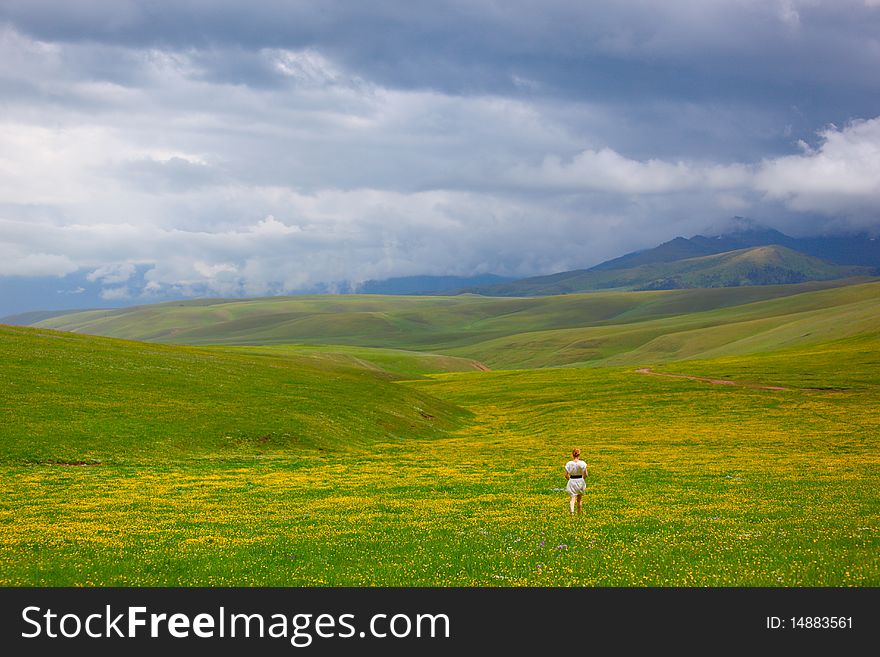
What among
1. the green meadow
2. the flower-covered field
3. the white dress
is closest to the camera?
the flower-covered field

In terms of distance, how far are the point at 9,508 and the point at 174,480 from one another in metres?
10.6

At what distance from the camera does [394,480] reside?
42.8 m

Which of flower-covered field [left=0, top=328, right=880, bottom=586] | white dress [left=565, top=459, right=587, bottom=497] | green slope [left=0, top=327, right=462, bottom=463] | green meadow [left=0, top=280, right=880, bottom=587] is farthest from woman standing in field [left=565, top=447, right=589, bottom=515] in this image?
green slope [left=0, top=327, right=462, bottom=463]

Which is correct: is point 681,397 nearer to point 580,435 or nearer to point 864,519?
point 580,435

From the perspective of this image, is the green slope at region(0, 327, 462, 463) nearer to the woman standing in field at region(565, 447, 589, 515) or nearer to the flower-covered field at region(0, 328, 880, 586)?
the flower-covered field at region(0, 328, 880, 586)

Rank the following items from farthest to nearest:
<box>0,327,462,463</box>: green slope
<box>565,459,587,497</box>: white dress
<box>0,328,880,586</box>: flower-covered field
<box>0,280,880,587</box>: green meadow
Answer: <box>0,327,462,463</box>: green slope
<box>565,459,587,497</box>: white dress
<box>0,280,880,587</box>: green meadow
<box>0,328,880,586</box>: flower-covered field

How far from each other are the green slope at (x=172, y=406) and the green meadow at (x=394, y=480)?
301 mm

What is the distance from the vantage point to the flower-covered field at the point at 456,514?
20.7 m

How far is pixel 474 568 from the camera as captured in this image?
21.1m

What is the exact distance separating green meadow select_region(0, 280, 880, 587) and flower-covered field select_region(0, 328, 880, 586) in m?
0.15

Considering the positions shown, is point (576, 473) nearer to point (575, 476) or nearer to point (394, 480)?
point (575, 476)

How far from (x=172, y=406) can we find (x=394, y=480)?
29.9m

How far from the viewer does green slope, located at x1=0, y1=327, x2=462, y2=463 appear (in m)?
50.8
